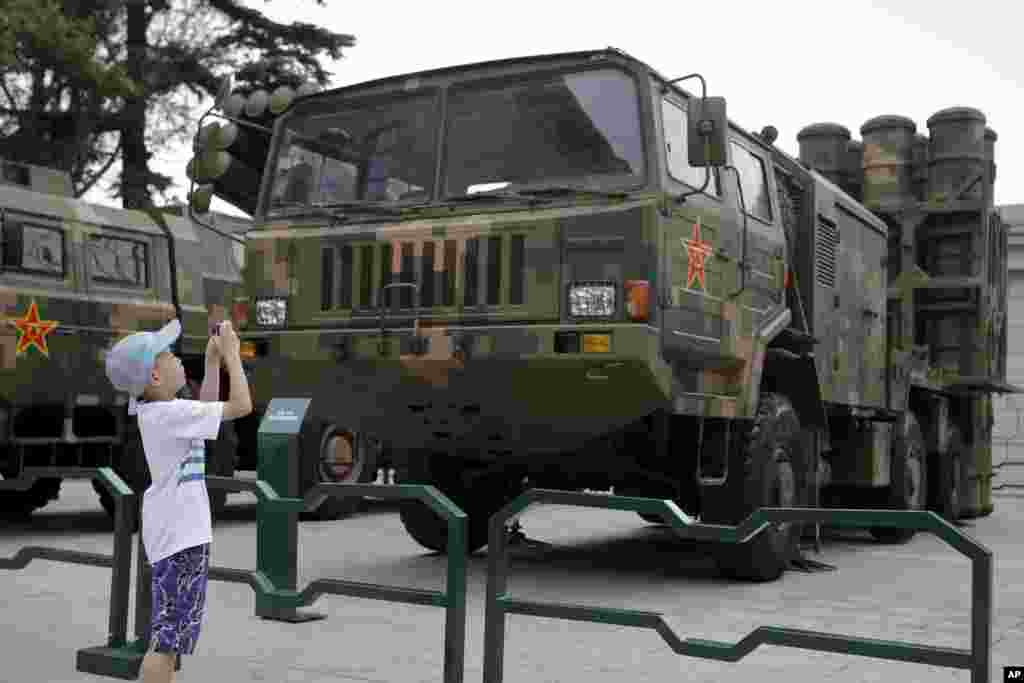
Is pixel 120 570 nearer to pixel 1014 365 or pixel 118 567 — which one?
pixel 118 567

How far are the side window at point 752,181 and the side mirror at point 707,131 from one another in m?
1.12

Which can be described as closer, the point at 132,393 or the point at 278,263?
the point at 132,393

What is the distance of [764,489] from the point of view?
8.09 m

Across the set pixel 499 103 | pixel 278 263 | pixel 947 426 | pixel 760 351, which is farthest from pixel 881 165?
pixel 278 263

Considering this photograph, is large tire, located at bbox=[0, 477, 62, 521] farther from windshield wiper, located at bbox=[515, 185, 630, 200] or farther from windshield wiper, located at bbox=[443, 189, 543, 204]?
windshield wiper, located at bbox=[515, 185, 630, 200]

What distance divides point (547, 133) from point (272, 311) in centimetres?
189

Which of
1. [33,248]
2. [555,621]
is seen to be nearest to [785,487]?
[555,621]

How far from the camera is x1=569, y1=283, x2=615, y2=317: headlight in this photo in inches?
282

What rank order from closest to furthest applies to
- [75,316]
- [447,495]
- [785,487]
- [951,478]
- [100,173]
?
[785,487] < [447,495] < [75,316] < [951,478] < [100,173]

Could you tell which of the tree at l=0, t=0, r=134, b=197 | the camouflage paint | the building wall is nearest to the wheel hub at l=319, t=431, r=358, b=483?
the camouflage paint

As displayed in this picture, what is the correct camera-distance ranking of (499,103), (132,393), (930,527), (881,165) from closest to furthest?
(930,527)
(132,393)
(499,103)
(881,165)

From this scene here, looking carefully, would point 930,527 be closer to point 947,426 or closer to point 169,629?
point 169,629

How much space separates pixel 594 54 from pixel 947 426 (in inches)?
260

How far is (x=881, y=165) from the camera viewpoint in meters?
12.4
